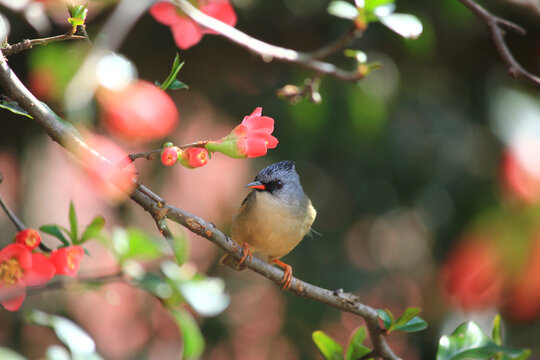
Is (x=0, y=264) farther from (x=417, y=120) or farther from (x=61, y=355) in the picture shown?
(x=417, y=120)

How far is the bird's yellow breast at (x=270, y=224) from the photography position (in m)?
2.71

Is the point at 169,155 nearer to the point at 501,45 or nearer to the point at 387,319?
the point at 387,319

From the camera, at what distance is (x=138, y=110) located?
1.93 meters

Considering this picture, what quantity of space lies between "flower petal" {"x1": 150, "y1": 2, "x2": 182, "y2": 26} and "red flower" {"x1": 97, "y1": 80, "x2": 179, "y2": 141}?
204 millimetres

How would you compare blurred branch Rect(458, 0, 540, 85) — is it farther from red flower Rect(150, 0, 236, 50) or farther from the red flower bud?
the red flower bud

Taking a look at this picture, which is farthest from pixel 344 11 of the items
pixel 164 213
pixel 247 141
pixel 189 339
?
pixel 189 339

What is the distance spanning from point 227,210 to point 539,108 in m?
2.27

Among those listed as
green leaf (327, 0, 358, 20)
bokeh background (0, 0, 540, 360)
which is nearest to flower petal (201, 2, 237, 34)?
green leaf (327, 0, 358, 20)

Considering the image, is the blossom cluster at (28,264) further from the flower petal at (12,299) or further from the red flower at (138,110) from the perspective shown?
the red flower at (138,110)

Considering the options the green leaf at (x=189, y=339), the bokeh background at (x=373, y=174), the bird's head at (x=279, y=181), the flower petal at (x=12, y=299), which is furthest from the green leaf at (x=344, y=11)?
the bokeh background at (x=373, y=174)

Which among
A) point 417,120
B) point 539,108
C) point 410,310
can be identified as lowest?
point 417,120

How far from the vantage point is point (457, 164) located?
12.8ft

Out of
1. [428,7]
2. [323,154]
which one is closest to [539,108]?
[428,7]

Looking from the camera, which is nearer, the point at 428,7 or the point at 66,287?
the point at 66,287
